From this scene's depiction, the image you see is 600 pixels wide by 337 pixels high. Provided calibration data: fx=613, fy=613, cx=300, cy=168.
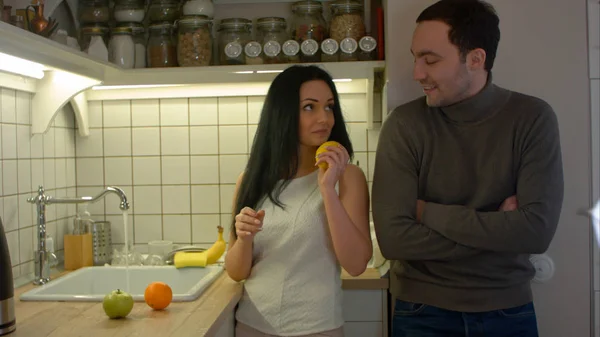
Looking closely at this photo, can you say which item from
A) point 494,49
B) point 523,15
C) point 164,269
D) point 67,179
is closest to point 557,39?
point 523,15

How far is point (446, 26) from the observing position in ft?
5.45

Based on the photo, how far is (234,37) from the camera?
2.24 metres

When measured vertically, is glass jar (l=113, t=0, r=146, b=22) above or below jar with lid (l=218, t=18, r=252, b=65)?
above

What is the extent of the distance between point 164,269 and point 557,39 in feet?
5.00

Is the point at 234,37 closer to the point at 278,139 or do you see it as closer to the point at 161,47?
the point at 161,47

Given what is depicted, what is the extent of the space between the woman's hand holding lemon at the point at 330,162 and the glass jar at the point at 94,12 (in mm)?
1144

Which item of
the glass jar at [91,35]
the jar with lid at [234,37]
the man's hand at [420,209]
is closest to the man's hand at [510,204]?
the man's hand at [420,209]

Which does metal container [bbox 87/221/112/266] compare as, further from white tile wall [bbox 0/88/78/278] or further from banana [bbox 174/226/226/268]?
banana [bbox 174/226/226/268]

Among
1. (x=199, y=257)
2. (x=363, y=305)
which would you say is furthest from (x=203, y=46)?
(x=363, y=305)

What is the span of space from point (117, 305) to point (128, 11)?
1.20 metres

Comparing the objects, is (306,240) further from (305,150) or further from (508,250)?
(508,250)

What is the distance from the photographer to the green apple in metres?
1.56

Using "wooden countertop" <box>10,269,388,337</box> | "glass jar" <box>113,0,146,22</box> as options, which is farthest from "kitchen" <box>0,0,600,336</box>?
"wooden countertop" <box>10,269,388,337</box>

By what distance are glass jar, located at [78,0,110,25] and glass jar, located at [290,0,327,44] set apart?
2.35 ft
